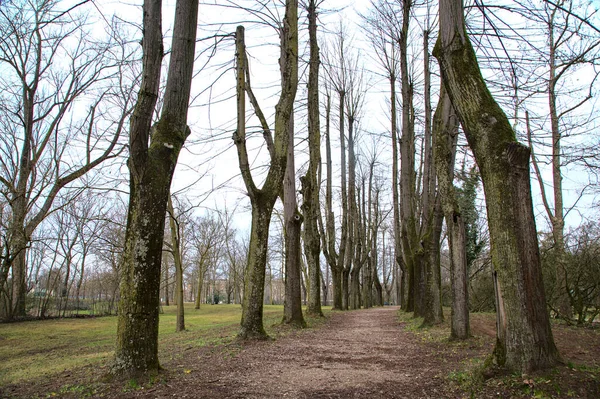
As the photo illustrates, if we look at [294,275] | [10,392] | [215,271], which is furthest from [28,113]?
[215,271]

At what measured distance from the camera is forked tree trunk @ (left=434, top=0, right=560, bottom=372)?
3.65m

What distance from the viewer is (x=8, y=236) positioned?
12867 millimetres

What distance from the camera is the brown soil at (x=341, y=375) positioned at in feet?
11.6

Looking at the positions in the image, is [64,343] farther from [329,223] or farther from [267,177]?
[329,223]

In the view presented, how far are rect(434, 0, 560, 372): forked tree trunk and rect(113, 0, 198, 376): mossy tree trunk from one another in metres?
3.56

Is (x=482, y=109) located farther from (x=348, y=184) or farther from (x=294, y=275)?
(x=348, y=184)

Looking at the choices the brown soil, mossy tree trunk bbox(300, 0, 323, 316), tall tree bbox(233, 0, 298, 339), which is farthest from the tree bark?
the brown soil

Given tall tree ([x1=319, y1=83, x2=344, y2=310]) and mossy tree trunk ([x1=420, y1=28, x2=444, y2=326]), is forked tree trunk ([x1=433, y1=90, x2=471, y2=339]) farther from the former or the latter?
tall tree ([x1=319, y1=83, x2=344, y2=310])

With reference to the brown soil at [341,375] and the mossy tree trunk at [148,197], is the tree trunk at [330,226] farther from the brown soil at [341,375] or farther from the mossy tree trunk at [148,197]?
the mossy tree trunk at [148,197]

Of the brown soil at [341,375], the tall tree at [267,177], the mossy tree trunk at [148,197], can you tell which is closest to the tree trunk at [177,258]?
the tall tree at [267,177]

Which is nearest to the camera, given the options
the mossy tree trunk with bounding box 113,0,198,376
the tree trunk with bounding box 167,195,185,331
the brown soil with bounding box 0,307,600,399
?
the brown soil with bounding box 0,307,600,399

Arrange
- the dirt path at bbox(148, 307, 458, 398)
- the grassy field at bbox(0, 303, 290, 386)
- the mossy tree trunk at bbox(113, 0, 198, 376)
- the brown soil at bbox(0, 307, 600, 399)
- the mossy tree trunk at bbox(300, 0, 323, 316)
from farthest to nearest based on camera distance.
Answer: the mossy tree trunk at bbox(300, 0, 323, 316) < the grassy field at bbox(0, 303, 290, 386) < the mossy tree trunk at bbox(113, 0, 198, 376) < the dirt path at bbox(148, 307, 458, 398) < the brown soil at bbox(0, 307, 600, 399)

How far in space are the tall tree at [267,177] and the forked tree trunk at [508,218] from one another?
4.38m

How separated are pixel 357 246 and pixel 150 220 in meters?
23.4
